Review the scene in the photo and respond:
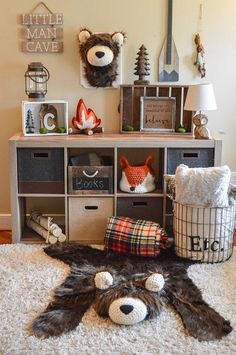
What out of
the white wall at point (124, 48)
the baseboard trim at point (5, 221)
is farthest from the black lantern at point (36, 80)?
the baseboard trim at point (5, 221)

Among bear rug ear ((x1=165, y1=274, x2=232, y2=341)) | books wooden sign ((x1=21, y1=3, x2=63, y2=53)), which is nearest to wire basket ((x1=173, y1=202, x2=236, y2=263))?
bear rug ear ((x1=165, y1=274, x2=232, y2=341))

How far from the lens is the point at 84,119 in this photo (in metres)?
3.01

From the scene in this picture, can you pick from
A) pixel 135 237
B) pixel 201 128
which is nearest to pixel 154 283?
pixel 135 237

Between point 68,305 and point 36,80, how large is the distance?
1.60 metres

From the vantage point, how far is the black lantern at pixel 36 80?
292cm

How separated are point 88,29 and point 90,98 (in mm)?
451

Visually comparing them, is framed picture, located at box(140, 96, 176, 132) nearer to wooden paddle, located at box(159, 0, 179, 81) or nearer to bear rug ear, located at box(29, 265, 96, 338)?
wooden paddle, located at box(159, 0, 179, 81)

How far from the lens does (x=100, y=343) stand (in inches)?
71.7

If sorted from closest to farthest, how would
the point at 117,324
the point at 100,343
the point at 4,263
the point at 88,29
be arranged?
the point at 100,343
the point at 117,324
the point at 4,263
the point at 88,29

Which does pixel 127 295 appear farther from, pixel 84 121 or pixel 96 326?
pixel 84 121

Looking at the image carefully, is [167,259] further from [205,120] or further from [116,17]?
[116,17]

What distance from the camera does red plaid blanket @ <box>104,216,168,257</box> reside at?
8.46 feet

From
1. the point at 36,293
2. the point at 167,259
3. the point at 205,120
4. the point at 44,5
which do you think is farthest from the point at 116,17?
the point at 36,293

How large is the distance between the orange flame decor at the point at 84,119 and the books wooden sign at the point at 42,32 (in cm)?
42
